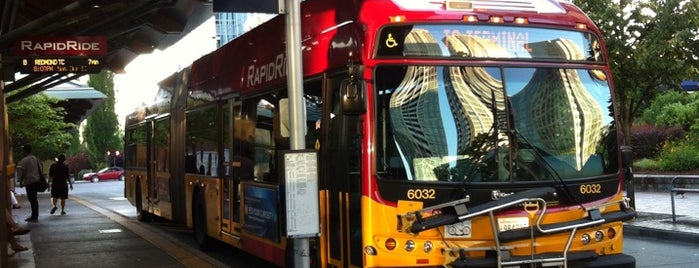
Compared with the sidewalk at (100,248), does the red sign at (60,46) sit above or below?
above

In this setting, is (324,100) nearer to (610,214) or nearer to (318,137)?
(318,137)

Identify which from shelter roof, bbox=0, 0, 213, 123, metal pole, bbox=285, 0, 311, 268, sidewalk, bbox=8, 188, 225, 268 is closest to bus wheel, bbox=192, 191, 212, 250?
sidewalk, bbox=8, 188, 225, 268

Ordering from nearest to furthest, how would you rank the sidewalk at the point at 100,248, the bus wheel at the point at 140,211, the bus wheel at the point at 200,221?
the sidewalk at the point at 100,248 → the bus wheel at the point at 200,221 → the bus wheel at the point at 140,211

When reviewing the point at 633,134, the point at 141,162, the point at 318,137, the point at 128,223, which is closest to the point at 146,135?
the point at 141,162

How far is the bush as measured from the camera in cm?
2341

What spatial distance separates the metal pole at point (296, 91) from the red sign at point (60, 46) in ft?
32.2

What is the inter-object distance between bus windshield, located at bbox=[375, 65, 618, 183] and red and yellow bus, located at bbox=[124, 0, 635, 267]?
1cm

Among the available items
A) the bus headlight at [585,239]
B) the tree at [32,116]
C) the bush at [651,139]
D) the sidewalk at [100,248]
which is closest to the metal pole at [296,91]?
the bus headlight at [585,239]

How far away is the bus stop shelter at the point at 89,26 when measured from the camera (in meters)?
11.9

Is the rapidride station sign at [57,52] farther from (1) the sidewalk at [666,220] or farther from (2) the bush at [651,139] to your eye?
(2) the bush at [651,139]

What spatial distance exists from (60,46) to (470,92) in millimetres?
10926

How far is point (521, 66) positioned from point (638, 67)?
9316 millimetres

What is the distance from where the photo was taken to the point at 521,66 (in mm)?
6055

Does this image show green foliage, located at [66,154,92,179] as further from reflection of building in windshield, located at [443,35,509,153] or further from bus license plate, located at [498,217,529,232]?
bus license plate, located at [498,217,529,232]
